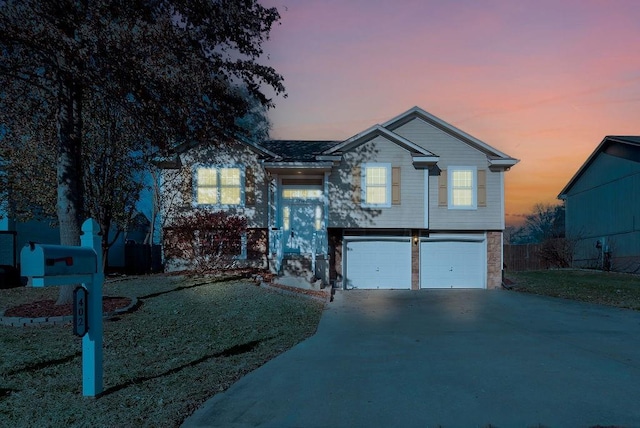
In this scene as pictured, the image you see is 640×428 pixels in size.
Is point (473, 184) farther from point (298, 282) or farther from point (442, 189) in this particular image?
point (298, 282)

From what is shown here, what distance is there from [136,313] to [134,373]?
14.9ft

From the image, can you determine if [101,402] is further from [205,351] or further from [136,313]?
[136,313]

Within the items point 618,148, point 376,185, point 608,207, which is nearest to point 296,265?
point 376,185

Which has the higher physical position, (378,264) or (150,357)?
(378,264)

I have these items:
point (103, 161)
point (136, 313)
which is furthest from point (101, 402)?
point (103, 161)

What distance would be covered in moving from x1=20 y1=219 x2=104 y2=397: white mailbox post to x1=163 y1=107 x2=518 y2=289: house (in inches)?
511

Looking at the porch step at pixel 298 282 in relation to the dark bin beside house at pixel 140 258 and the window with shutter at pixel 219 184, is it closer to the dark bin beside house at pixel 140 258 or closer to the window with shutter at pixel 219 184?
the window with shutter at pixel 219 184

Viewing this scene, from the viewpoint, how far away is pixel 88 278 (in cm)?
546

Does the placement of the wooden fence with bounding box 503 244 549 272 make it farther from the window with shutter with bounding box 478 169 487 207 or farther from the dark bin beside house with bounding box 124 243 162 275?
the dark bin beside house with bounding box 124 243 162 275

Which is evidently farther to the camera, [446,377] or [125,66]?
[125,66]

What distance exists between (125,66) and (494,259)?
15.7 m

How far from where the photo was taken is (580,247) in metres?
34.4

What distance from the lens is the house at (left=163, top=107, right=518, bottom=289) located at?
19359 millimetres

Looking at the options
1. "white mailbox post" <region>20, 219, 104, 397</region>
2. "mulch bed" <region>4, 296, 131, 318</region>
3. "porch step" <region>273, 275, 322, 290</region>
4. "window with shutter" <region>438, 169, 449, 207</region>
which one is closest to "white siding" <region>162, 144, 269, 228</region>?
"porch step" <region>273, 275, 322, 290</region>
